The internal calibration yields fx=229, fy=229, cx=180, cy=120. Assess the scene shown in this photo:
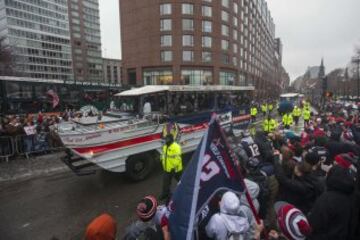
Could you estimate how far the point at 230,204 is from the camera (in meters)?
2.31

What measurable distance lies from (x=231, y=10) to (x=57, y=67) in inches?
2746

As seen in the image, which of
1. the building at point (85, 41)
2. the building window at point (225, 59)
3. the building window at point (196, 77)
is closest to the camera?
the building window at point (196, 77)

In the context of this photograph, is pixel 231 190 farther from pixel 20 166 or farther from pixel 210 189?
pixel 20 166

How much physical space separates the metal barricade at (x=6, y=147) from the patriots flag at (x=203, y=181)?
920cm

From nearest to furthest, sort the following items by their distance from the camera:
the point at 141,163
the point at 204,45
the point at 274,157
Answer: the point at 274,157 → the point at 141,163 → the point at 204,45

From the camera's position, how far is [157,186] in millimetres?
6168

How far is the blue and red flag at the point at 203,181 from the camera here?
219cm

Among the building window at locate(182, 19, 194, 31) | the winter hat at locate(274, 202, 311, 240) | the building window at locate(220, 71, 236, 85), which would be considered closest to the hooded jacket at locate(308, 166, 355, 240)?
the winter hat at locate(274, 202, 311, 240)

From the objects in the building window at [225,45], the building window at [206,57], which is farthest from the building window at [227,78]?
the building window at [225,45]

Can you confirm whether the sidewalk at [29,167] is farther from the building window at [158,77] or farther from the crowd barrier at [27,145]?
the building window at [158,77]

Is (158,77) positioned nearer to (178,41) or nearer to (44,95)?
(178,41)

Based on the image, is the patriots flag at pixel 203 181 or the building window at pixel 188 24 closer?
the patriots flag at pixel 203 181

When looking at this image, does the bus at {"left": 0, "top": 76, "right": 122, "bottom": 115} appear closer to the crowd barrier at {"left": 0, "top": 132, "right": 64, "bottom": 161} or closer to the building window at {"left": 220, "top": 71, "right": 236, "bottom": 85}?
the crowd barrier at {"left": 0, "top": 132, "right": 64, "bottom": 161}

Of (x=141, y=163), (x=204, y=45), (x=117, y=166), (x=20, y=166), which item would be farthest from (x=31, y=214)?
(x=204, y=45)
